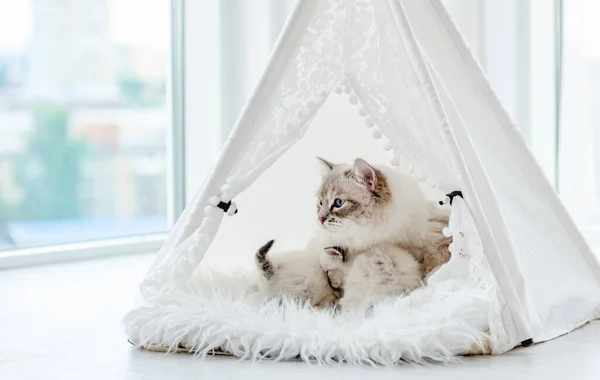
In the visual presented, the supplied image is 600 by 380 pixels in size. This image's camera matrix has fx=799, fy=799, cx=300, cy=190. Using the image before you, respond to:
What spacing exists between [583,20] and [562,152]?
1.71ft

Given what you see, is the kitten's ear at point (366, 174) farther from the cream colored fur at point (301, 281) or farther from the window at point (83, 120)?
the window at point (83, 120)

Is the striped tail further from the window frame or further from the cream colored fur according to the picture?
the window frame

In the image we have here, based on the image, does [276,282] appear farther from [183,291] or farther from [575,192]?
[575,192]

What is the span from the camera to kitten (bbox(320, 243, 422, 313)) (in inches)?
63.2

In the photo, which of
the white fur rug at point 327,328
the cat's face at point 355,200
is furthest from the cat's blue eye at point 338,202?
the white fur rug at point 327,328

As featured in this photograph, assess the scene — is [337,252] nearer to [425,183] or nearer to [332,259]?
[332,259]

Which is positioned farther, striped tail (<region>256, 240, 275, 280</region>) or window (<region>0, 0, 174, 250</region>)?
window (<region>0, 0, 174, 250</region>)

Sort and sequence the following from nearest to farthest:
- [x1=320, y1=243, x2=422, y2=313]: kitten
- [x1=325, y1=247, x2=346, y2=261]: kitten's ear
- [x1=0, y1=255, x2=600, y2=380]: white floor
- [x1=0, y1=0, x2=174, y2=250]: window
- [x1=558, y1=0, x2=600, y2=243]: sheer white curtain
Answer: [x1=0, y1=255, x2=600, y2=380]: white floor, [x1=320, y1=243, x2=422, y2=313]: kitten, [x1=325, y1=247, x2=346, y2=261]: kitten's ear, [x1=0, y1=0, x2=174, y2=250]: window, [x1=558, y1=0, x2=600, y2=243]: sheer white curtain

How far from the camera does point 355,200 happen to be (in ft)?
5.58

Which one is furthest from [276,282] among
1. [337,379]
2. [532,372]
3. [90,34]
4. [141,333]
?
[90,34]

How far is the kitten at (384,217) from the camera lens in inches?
65.8

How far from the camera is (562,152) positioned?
126 inches

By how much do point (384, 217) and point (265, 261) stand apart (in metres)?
0.27

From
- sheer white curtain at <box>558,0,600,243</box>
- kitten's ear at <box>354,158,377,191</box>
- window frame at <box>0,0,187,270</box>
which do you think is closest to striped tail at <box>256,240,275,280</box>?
kitten's ear at <box>354,158,377,191</box>
